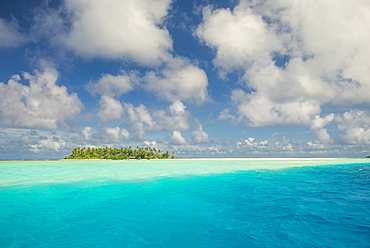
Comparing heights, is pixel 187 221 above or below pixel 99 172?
above

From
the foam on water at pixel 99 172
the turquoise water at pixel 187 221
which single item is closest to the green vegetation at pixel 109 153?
the foam on water at pixel 99 172

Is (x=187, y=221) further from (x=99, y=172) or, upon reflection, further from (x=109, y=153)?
(x=109, y=153)

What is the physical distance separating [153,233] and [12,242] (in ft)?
18.2

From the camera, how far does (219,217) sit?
11.5m

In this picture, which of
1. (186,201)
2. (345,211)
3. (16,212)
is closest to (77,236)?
(16,212)

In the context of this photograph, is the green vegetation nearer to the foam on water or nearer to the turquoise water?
the foam on water

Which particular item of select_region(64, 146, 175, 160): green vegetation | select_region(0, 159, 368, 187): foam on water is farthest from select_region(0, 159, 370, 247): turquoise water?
select_region(64, 146, 175, 160): green vegetation

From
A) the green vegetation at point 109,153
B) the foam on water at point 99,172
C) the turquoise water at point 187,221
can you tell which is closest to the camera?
the turquoise water at point 187,221

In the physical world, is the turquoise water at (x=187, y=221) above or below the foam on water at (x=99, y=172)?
above

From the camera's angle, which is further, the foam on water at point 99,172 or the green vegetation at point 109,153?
the green vegetation at point 109,153

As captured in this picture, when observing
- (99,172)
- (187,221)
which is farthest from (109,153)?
(187,221)

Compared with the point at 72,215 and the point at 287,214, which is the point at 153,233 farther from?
the point at 287,214

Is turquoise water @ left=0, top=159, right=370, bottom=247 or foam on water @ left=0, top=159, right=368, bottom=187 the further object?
foam on water @ left=0, top=159, right=368, bottom=187

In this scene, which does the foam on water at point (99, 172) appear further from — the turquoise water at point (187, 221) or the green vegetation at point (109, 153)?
the green vegetation at point (109, 153)
